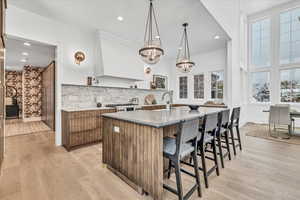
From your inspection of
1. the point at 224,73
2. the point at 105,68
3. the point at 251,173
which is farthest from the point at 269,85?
the point at 105,68

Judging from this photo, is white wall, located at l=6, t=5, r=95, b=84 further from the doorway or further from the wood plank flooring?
the wood plank flooring

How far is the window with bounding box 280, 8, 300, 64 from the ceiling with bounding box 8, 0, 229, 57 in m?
3.29

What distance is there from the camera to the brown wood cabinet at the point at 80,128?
3.19 m

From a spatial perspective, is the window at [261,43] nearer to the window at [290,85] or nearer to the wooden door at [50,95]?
the window at [290,85]

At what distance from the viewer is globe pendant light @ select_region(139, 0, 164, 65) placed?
2521 mm

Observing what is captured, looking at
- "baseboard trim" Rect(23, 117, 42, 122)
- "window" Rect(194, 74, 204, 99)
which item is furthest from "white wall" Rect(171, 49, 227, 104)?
"baseboard trim" Rect(23, 117, 42, 122)

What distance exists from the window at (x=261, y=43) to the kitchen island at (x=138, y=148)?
6.52 meters

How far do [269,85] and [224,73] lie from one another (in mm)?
2292

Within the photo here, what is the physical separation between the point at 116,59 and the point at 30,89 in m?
5.35

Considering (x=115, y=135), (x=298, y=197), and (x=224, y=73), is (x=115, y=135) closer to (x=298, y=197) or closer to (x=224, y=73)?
(x=298, y=197)

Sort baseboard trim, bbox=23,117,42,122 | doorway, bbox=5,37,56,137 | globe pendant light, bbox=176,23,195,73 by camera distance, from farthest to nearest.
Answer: baseboard trim, bbox=23,117,42,122
doorway, bbox=5,37,56,137
globe pendant light, bbox=176,23,195,73

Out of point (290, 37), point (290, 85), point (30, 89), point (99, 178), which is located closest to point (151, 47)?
point (99, 178)

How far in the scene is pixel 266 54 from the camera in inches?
243

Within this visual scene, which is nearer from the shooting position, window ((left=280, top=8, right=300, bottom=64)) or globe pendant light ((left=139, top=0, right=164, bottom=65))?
globe pendant light ((left=139, top=0, right=164, bottom=65))
